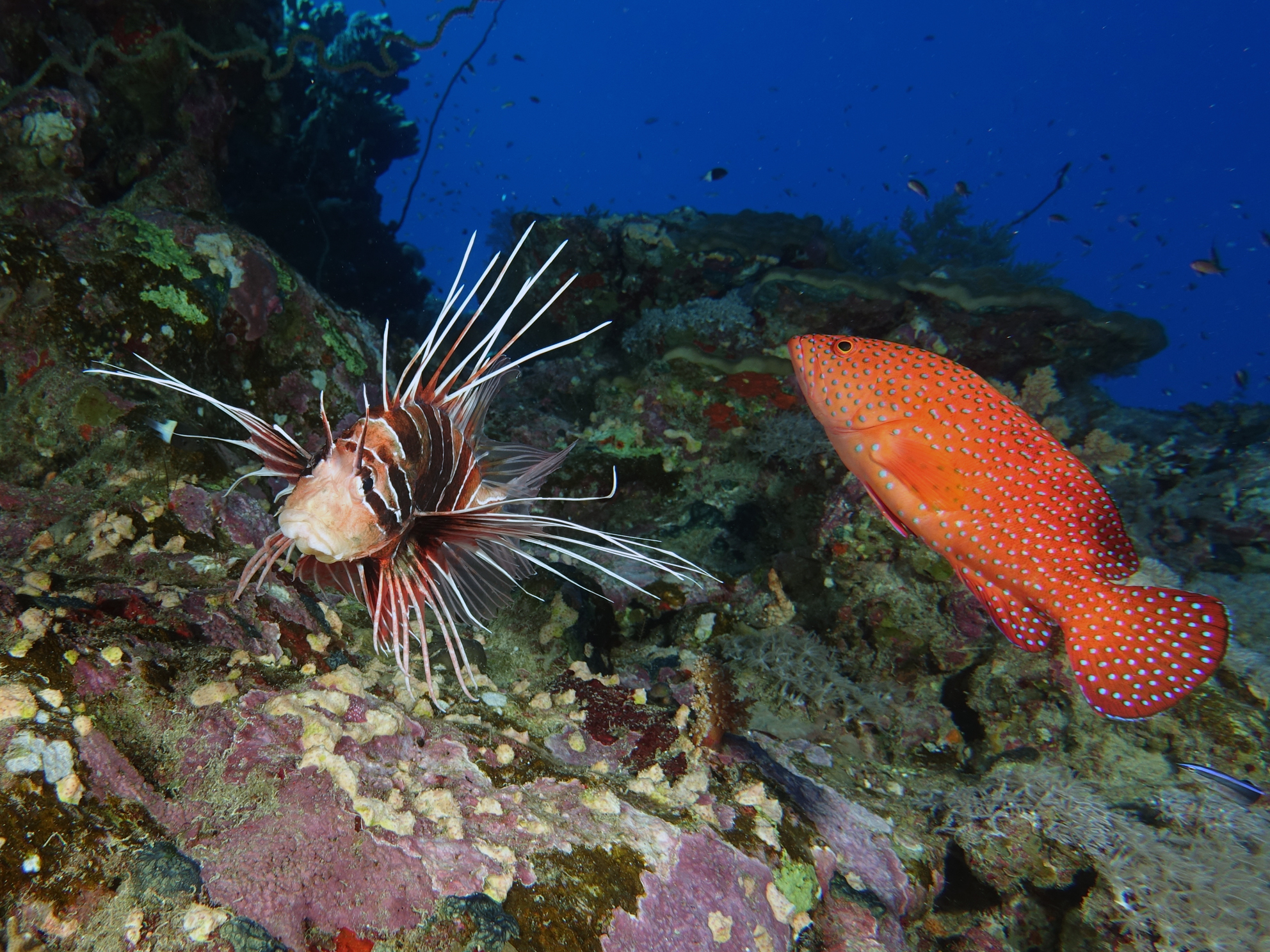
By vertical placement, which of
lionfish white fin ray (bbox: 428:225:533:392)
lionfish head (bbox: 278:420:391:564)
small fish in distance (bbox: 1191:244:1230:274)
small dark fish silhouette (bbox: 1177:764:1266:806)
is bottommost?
lionfish head (bbox: 278:420:391:564)

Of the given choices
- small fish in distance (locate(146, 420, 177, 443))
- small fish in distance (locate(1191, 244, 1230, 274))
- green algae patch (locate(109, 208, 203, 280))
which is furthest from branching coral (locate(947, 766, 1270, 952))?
small fish in distance (locate(1191, 244, 1230, 274))

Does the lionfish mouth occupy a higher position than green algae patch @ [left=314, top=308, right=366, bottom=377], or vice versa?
green algae patch @ [left=314, top=308, right=366, bottom=377]

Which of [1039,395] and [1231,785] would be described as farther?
[1039,395]

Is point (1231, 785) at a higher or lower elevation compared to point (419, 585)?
higher

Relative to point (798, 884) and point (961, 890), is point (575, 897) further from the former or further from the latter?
point (961, 890)

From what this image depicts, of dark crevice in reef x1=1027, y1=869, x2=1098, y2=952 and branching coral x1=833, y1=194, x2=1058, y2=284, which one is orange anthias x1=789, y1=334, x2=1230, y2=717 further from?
branching coral x1=833, y1=194, x2=1058, y2=284

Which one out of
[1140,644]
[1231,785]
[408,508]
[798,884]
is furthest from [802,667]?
[408,508]

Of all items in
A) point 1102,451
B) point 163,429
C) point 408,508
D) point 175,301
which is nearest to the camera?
point 408,508

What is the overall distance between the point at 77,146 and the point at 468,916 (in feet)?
17.2

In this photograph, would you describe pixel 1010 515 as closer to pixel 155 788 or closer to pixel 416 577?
pixel 416 577

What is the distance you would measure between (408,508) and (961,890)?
2685 mm

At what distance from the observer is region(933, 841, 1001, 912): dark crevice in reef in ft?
7.76

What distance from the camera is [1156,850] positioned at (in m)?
2.18

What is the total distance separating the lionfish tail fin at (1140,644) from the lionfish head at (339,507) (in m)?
2.33
